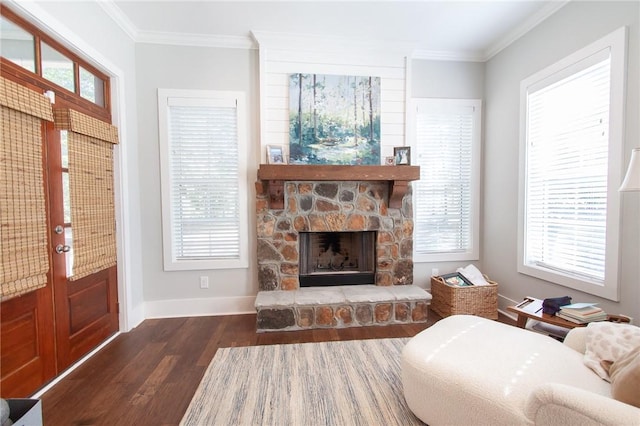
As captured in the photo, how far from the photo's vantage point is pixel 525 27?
2562 millimetres

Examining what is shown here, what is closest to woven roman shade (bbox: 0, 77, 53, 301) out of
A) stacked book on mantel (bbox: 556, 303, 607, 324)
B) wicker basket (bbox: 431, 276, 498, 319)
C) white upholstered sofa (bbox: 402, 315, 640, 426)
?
white upholstered sofa (bbox: 402, 315, 640, 426)

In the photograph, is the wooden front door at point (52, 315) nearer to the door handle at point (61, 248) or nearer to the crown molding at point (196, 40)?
the door handle at point (61, 248)

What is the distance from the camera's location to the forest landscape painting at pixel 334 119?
282 centimetres

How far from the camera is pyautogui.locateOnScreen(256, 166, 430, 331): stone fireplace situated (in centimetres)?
260

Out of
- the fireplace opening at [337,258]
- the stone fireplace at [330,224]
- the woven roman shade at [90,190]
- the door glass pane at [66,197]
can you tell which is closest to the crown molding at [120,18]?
the woven roman shade at [90,190]

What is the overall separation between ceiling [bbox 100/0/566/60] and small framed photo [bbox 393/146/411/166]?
1.16m

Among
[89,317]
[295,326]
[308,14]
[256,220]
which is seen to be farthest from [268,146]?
[89,317]

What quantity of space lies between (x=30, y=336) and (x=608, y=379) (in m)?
3.15

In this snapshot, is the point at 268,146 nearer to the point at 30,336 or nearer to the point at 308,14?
the point at 308,14

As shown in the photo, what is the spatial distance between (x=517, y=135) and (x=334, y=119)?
1876mm

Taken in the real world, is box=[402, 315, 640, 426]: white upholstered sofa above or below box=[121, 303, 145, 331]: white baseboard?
above

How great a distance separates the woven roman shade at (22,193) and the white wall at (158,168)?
3.34 ft

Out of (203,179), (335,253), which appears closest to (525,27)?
(335,253)

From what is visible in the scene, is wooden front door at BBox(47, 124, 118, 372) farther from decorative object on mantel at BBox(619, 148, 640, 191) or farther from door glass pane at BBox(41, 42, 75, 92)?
decorative object on mantel at BBox(619, 148, 640, 191)
